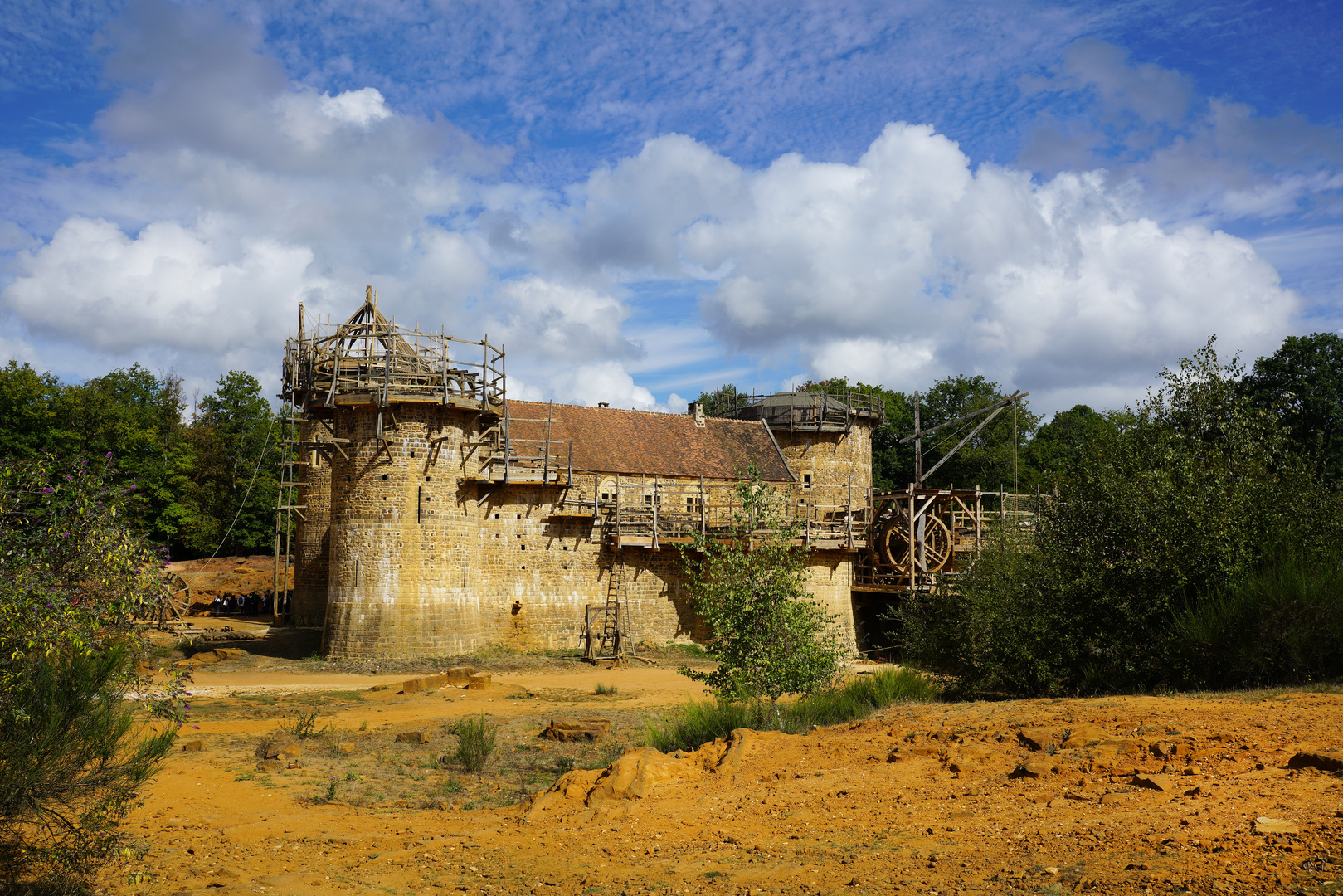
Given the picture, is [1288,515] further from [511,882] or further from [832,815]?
[511,882]

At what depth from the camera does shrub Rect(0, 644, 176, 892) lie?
316 inches

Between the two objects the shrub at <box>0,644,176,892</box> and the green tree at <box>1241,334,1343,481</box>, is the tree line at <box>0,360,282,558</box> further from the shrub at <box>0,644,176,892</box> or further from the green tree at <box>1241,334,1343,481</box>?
the green tree at <box>1241,334,1343,481</box>

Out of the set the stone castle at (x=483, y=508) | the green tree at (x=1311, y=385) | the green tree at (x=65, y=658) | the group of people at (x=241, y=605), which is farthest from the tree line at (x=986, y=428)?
the green tree at (x=65, y=658)

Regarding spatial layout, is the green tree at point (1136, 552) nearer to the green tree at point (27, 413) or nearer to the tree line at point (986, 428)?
the tree line at point (986, 428)

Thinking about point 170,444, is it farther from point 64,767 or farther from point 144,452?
point 64,767

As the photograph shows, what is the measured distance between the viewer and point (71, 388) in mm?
40469

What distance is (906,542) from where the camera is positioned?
118 ft

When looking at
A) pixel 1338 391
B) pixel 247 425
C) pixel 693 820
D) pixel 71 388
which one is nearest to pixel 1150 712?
pixel 693 820

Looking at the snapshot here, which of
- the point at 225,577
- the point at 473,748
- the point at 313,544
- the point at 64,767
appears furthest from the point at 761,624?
the point at 225,577

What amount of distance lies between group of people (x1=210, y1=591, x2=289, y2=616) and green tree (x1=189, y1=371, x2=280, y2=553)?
17.5ft

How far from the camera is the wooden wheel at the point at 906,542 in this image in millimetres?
35000

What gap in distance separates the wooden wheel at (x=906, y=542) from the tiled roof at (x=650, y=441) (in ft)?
16.8

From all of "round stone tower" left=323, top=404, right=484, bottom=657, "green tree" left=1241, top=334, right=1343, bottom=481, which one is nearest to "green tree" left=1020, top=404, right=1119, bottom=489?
"green tree" left=1241, top=334, right=1343, bottom=481

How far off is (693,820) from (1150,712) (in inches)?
247
